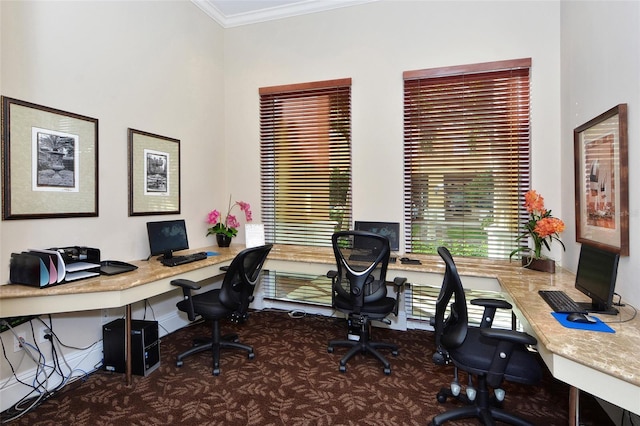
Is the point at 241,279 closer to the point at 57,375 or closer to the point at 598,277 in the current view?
the point at 57,375

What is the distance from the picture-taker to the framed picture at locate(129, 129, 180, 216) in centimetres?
304

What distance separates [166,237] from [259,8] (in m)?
2.86

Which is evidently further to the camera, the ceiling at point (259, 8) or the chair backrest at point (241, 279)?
the ceiling at point (259, 8)

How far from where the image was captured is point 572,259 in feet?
9.02

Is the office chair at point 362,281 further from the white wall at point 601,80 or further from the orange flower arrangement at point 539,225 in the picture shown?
the white wall at point 601,80

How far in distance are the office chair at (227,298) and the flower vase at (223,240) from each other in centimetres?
105

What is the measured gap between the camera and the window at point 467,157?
10.5ft

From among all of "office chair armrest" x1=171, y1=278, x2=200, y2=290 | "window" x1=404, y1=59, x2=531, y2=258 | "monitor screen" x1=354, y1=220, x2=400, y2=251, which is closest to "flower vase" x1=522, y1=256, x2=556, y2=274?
"window" x1=404, y1=59, x2=531, y2=258

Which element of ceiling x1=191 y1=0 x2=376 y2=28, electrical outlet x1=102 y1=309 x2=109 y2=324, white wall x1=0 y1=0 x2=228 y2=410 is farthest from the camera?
ceiling x1=191 y1=0 x2=376 y2=28

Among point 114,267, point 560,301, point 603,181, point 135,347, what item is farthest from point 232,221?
point 603,181

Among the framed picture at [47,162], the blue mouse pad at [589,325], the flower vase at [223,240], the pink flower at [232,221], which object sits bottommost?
the blue mouse pad at [589,325]

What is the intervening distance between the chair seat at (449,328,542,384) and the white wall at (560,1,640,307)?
0.69 m

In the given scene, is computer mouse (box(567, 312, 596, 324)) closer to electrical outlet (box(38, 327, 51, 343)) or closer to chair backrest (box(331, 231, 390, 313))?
chair backrest (box(331, 231, 390, 313))

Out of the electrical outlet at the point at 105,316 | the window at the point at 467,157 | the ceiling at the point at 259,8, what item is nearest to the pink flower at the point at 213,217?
the electrical outlet at the point at 105,316
